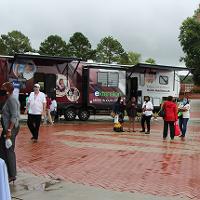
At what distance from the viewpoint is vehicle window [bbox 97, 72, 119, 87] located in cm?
2508

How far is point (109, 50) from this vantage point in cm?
8281

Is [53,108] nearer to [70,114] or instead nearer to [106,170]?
[70,114]

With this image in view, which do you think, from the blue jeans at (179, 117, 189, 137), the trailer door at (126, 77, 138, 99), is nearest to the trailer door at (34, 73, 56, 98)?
the trailer door at (126, 77, 138, 99)

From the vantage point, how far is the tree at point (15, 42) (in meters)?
82.2

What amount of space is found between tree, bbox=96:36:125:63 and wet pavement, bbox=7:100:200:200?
69.2 m

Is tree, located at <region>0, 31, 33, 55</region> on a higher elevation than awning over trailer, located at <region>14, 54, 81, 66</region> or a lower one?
higher

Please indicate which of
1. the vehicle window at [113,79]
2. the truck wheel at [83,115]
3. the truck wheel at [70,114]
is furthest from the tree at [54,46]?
the truck wheel at [70,114]

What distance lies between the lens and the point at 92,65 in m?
24.8

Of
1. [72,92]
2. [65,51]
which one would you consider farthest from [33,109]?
[65,51]

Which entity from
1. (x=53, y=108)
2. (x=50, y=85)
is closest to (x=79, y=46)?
(x=50, y=85)

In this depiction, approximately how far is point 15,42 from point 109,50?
55.8 ft

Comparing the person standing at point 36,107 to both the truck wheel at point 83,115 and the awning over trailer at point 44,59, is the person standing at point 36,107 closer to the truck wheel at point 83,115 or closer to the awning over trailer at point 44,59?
the awning over trailer at point 44,59

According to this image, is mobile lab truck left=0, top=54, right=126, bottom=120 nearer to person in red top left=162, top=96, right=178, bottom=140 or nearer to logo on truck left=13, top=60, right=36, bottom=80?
logo on truck left=13, top=60, right=36, bottom=80

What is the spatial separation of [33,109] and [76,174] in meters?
5.05
